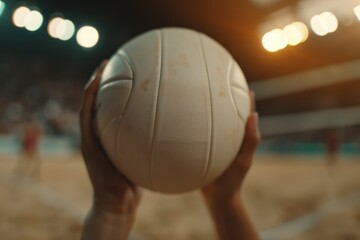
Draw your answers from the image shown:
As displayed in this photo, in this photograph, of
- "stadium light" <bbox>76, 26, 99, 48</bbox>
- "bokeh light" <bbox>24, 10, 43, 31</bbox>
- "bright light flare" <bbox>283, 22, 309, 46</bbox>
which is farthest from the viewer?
"stadium light" <bbox>76, 26, 99, 48</bbox>

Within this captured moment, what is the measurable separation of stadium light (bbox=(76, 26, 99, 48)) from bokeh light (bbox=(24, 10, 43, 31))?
1.11 m

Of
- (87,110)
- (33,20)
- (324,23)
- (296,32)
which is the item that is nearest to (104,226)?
(87,110)

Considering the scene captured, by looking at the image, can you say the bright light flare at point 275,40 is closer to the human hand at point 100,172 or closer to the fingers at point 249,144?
the fingers at point 249,144

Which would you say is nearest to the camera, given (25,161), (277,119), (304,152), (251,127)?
(251,127)

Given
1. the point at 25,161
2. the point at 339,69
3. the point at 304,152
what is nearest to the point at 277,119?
the point at 304,152

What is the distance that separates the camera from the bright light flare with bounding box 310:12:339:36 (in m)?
8.02

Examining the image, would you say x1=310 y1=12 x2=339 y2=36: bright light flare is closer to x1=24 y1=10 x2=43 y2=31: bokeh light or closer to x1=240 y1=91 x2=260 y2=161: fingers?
x1=24 y1=10 x2=43 y2=31: bokeh light

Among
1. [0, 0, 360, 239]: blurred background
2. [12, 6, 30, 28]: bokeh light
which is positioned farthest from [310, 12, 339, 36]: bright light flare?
[12, 6, 30, 28]: bokeh light

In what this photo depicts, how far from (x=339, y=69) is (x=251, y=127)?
9728mm

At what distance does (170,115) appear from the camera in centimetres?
88

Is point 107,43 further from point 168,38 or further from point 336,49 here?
point 168,38

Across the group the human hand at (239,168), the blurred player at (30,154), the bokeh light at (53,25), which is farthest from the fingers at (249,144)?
the bokeh light at (53,25)

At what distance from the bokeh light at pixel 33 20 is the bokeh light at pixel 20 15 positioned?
3.2 inches

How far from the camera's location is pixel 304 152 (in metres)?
10.5
